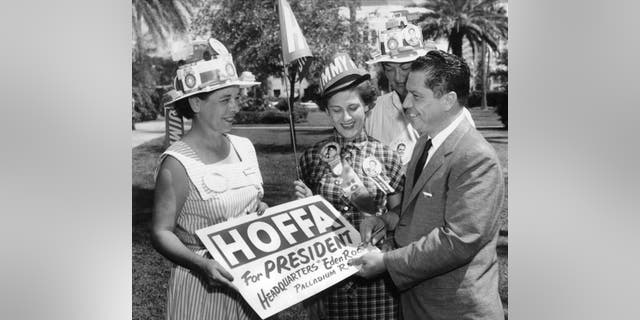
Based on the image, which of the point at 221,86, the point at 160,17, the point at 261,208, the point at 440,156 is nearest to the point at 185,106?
the point at 221,86

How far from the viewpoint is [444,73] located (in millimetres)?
3854

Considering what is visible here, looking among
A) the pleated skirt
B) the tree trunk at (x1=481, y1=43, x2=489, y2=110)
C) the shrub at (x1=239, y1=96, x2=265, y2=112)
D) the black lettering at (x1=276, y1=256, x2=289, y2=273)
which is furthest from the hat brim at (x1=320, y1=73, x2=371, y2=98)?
the pleated skirt

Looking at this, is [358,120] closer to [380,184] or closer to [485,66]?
[380,184]

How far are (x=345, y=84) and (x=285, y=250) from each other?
3.23 ft

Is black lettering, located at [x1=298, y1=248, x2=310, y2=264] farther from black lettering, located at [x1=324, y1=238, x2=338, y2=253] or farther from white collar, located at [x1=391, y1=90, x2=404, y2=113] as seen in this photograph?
white collar, located at [x1=391, y1=90, x2=404, y2=113]

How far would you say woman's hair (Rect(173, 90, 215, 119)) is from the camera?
3943 millimetres

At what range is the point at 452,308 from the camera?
3602 millimetres

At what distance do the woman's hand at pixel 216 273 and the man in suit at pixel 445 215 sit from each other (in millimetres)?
726

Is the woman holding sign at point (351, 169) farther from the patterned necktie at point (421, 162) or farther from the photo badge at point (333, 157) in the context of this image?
the patterned necktie at point (421, 162)

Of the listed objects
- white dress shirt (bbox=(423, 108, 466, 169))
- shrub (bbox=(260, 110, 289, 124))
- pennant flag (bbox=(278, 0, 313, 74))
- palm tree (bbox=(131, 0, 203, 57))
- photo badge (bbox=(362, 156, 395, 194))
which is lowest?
photo badge (bbox=(362, 156, 395, 194))

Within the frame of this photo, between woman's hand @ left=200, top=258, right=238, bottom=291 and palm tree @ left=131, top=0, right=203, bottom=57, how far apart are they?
1343 millimetres

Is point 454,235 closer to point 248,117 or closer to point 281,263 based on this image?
point 281,263

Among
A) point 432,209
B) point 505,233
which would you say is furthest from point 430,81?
point 505,233
